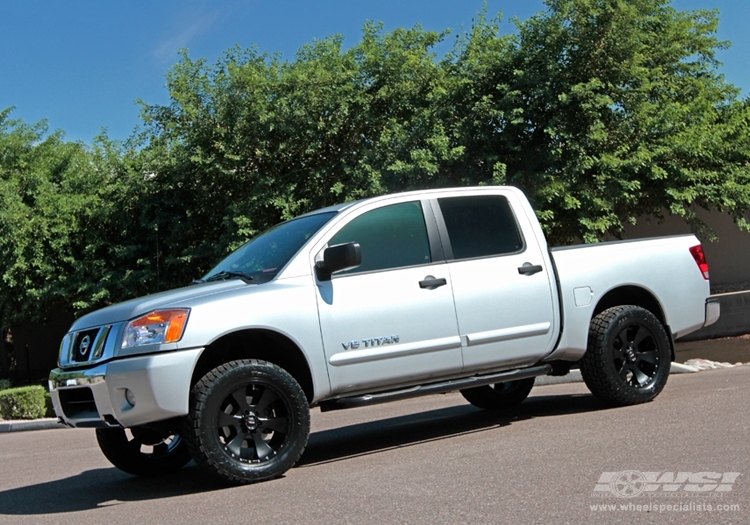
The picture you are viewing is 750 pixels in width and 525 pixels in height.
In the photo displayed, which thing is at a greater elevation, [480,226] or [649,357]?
[480,226]

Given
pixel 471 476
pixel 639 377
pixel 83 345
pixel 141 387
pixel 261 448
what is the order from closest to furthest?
pixel 471 476 < pixel 141 387 < pixel 261 448 < pixel 83 345 < pixel 639 377

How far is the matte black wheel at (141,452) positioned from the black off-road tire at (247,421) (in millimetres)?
1087

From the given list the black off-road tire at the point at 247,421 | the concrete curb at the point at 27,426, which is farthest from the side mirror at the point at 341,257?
the concrete curb at the point at 27,426

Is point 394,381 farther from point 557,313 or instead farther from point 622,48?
point 622,48

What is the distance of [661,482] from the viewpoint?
4844 millimetres

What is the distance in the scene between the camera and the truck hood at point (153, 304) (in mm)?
5852

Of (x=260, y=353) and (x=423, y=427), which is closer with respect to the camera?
(x=260, y=353)

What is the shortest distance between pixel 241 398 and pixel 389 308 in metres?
1.29

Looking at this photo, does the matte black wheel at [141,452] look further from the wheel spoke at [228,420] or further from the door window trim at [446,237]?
the door window trim at [446,237]

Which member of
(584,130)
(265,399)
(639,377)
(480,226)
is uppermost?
(584,130)

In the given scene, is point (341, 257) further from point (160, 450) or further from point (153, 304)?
point (160, 450)

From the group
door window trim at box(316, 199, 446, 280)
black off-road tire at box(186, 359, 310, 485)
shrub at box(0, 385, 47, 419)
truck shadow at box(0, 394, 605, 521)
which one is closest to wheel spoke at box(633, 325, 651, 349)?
truck shadow at box(0, 394, 605, 521)

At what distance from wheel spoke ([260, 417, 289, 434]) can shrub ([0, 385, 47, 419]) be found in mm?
10662

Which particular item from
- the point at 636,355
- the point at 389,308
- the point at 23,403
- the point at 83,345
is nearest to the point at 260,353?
the point at 389,308
